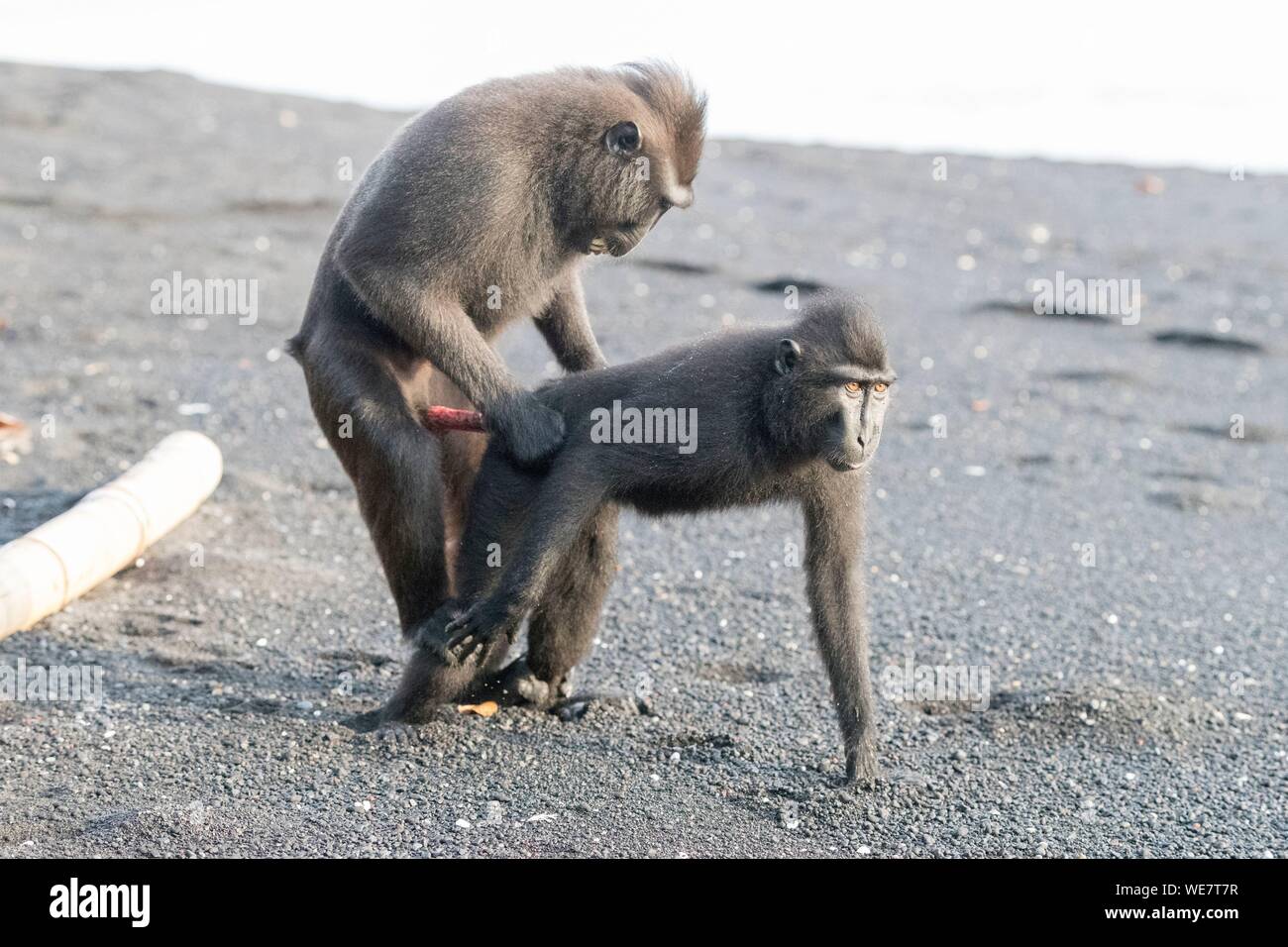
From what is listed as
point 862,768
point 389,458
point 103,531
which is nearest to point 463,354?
point 389,458

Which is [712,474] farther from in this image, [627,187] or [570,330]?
[570,330]

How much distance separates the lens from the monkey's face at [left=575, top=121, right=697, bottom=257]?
5715 mm

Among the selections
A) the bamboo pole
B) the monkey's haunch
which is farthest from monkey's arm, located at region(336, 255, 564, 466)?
the bamboo pole

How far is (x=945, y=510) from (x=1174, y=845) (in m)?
4.64

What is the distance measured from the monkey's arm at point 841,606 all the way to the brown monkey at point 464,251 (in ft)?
3.84

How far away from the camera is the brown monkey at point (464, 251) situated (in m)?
5.51

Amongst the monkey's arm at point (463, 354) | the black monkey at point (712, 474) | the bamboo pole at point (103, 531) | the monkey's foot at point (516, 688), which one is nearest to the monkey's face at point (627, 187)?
the black monkey at point (712, 474)

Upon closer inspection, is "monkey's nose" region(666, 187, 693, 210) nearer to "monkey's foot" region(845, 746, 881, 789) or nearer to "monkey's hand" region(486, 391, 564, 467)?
"monkey's hand" region(486, 391, 564, 467)

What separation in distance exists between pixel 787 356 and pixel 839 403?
0.29 meters

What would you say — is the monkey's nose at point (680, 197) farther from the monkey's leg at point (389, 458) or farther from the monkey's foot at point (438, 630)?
the monkey's foot at point (438, 630)

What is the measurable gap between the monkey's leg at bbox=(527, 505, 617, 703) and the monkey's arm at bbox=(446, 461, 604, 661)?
49cm

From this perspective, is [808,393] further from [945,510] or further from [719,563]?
[945,510]

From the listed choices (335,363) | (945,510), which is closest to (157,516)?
(335,363)

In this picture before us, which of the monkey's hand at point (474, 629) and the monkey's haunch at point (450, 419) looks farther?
the monkey's haunch at point (450, 419)
